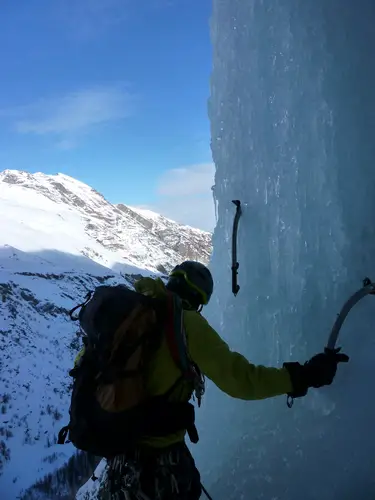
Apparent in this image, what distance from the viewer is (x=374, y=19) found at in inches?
98.0

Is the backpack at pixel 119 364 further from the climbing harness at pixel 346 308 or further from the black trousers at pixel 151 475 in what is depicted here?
the climbing harness at pixel 346 308

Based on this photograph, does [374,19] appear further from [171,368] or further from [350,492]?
[350,492]

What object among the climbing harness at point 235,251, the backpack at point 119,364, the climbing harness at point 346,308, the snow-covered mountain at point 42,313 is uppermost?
the snow-covered mountain at point 42,313

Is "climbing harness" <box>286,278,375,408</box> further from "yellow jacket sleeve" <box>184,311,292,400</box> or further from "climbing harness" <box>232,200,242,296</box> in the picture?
"climbing harness" <box>232,200,242,296</box>

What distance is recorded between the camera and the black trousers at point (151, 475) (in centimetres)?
196

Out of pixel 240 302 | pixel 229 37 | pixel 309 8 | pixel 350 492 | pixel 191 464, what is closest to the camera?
pixel 191 464

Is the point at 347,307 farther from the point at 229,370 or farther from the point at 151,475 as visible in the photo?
the point at 151,475

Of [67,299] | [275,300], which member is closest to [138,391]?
[275,300]

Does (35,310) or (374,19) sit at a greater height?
(35,310)

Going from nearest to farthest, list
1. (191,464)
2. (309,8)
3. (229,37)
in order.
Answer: (191,464) < (309,8) < (229,37)

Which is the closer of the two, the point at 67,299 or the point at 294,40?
the point at 294,40

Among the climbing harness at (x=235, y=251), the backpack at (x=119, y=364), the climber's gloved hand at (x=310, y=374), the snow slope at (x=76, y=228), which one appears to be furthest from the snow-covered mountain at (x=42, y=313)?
the climber's gloved hand at (x=310, y=374)

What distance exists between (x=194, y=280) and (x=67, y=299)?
23922 millimetres

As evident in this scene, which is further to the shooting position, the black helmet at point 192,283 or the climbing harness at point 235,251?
the climbing harness at point 235,251
